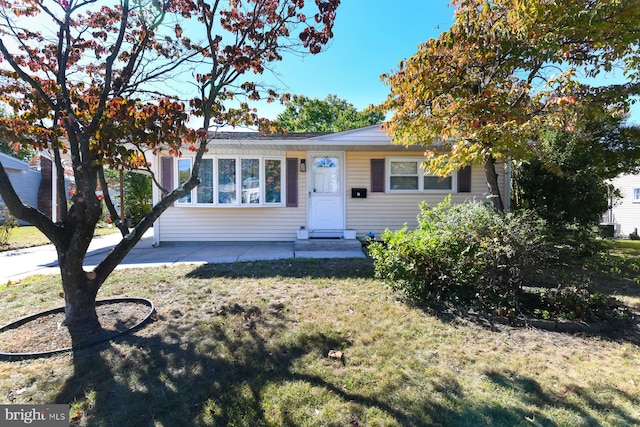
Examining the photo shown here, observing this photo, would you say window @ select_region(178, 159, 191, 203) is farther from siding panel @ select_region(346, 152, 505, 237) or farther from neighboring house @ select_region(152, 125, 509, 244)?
siding panel @ select_region(346, 152, 505, 237)

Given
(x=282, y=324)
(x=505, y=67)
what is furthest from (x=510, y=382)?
(x=505, y=67)

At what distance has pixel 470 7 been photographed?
4617 mm

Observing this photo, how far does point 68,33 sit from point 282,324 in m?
3.76

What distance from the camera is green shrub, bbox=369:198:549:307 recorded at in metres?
3.67

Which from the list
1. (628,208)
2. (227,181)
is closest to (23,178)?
(227,181)

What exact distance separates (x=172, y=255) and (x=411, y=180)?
6.54 m

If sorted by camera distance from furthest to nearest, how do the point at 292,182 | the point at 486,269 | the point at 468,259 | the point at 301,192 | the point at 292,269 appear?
the point at 301,192 < the point at 292,182 < the point at 292,269 < the point at 468,259 < the point at 486,269

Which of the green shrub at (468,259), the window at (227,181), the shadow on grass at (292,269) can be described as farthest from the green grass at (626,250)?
the window at (227,181)

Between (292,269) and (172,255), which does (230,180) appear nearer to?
(172,255)

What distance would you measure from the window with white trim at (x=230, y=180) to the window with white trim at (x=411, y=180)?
314cm

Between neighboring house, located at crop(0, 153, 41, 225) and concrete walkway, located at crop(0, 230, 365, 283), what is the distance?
11.8 metres

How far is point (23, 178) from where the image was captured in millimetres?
18266

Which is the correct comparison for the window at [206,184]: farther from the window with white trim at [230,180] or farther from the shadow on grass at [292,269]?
the shadow on grass at [292,269]

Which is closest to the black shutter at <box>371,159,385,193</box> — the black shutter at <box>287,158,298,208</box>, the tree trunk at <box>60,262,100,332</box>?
the black shutter at <box>287,158,298,208</box>
